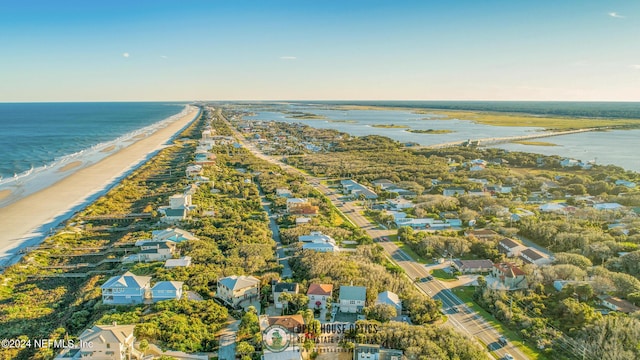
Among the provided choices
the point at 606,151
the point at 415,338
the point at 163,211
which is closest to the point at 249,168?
the point at 163,211

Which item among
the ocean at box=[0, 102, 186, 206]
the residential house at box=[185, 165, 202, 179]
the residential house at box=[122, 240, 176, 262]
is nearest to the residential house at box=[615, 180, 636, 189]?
the residential house at box=[122, 240, 176, 262]

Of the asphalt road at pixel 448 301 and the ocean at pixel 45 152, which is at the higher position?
the ocean at pixel 45 152

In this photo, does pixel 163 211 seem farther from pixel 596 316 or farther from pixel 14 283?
pixel 596 316

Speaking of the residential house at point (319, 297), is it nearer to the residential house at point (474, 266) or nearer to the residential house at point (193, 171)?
the residential house at point (474, 266)

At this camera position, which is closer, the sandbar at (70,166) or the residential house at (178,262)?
the residential house at (178,262)

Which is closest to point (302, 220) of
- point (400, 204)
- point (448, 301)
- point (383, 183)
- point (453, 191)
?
point (400, 204)

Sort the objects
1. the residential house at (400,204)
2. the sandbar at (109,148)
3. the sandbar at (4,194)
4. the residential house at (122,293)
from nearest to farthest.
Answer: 1. the residential house at (122,293)
2. the residential house at (400,204)
3. the sandbar at (4,194)
4. the sandbar at (109,148)

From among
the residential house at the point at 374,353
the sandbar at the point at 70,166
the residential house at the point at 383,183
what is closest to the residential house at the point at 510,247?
the residential house at the point at 374,353
